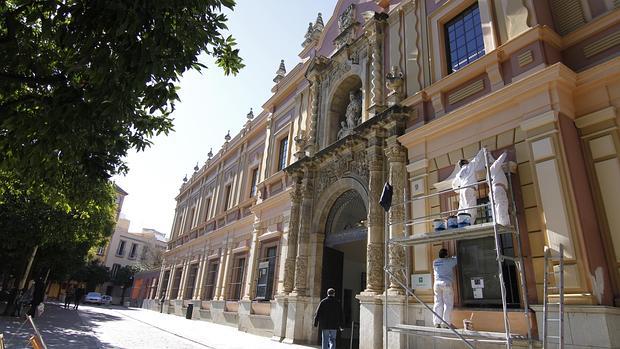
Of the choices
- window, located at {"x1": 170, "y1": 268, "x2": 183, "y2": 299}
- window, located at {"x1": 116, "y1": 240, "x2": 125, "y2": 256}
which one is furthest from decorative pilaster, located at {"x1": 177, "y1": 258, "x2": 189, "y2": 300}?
window, located at {"x1": 116, "y1": 240, "x2": 125, "y2": 256}

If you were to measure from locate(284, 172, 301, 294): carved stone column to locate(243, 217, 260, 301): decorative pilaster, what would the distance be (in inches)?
112

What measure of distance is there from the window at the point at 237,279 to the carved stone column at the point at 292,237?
4809 millimetres

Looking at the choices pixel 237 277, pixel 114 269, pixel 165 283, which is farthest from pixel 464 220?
pixel 114 269

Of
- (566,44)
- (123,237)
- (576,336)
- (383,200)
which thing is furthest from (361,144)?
(123,237)

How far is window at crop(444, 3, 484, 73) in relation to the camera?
8617 millimetres

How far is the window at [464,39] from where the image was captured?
862 centimetres

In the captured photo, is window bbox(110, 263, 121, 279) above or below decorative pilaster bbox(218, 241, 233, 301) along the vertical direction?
above

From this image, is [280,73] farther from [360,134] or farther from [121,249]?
[121,249]

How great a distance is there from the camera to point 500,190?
6.22 meters

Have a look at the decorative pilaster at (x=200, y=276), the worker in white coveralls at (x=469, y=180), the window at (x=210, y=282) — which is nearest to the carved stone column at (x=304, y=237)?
the worker in white coveralls at (x=469, y=180)

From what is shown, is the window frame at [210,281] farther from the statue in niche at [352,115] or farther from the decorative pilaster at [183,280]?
the statue in niche at [352,115]

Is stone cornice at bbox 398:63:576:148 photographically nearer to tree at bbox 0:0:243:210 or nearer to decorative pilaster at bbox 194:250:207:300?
tree at bbox 0:0:243:210

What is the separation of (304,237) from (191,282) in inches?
525

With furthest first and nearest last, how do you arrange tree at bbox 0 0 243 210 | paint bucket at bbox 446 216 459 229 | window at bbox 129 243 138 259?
window at bbox 129 243 138 259 → paint bucket at bbox 446 216 459 229 → tree at bbox 0 0 243 210
